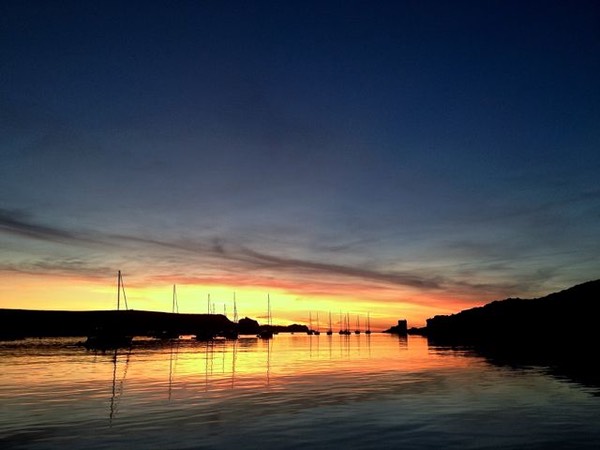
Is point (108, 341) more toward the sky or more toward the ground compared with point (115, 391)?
more toward the sky

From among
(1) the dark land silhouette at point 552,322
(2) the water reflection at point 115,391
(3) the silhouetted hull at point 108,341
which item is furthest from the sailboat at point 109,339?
(1) the dark land silhouette at point 552,322

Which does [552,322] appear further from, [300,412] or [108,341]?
[300,412]

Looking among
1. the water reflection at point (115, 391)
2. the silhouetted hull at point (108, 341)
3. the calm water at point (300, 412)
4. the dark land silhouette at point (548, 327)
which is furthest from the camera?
the silhouetted hull at point (108, 341)

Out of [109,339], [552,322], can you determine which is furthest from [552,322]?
[109,339]

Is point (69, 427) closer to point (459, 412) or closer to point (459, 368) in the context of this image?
point (459, 412)

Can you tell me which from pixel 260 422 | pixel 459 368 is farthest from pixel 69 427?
pixel 459 368

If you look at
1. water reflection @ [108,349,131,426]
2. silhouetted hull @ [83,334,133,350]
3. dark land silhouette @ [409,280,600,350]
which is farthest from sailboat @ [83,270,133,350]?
dark land silhouette @ [409,280,600,350]

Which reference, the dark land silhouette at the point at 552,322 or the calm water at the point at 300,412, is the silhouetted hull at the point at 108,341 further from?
the dark land silhouette at the point at 552,322

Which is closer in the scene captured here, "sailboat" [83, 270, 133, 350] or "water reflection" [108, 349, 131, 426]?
"water reflection" [108, 349, 131, 426]

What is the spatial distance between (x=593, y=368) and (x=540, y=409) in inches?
1100

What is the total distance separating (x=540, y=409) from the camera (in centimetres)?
2566

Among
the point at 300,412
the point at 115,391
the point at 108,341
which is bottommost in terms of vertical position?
the point at 300,412

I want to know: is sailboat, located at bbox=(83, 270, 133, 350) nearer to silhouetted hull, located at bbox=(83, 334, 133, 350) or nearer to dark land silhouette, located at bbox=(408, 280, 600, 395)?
silhouetted hull, located at bbox=(83, 334, 133, 350)

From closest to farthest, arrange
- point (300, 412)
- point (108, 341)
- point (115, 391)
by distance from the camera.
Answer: point (300, 412)
point (115, 391)
point (108, 341)
